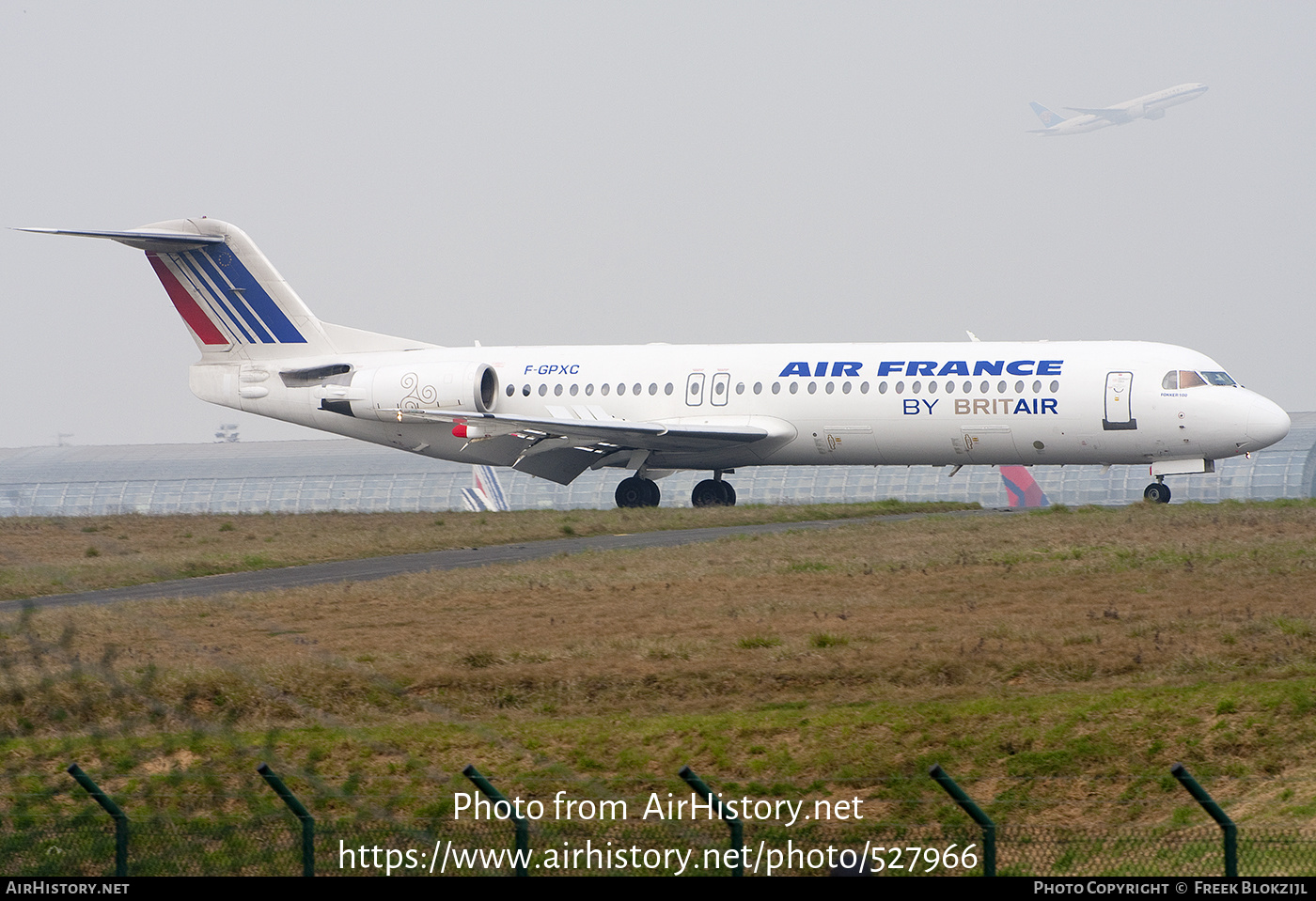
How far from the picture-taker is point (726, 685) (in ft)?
58.7

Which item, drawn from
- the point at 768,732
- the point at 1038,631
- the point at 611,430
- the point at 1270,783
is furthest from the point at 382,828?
the point at 611,430

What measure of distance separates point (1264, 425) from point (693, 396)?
1315 centimetres

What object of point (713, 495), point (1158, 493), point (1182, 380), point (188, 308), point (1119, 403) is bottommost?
point (713, 495)

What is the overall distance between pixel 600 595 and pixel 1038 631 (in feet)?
22.6

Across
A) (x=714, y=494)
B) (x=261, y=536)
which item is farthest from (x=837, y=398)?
(x=261, y=536)

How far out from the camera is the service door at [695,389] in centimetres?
3888

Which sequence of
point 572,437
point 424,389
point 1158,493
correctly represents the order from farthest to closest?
point 424,389 → point 572,437 → point 1158,493

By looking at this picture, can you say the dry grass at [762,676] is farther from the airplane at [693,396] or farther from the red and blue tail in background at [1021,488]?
the red and blue tail in background at [1021,488]

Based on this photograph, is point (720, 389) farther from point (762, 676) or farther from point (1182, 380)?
point (762, 676)

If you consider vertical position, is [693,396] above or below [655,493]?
above

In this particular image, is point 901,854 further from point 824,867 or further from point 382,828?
point 382,828

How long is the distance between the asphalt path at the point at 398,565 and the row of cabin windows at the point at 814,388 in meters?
2.76

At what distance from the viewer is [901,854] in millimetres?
12000
